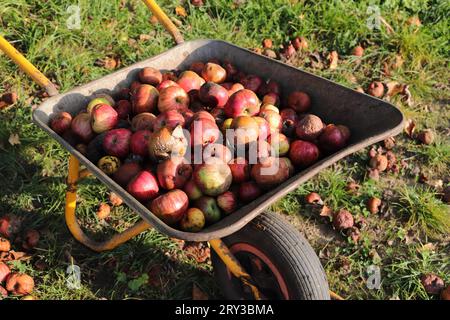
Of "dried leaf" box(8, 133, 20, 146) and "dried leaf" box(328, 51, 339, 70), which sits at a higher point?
"dried leaf" box(328, 51, 339, 70)

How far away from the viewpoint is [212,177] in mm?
2156

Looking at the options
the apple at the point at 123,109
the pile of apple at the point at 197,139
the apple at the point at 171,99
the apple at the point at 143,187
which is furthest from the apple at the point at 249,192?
the apple at the point at 123,109

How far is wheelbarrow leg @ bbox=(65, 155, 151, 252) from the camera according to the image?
2.44 meters

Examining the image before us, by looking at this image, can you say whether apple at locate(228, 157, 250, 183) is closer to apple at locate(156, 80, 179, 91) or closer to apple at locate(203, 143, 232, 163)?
apple at locate(203, 143, 232, 163)

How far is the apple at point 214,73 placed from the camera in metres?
2.87

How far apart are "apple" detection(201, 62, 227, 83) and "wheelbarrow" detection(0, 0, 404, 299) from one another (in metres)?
0.20

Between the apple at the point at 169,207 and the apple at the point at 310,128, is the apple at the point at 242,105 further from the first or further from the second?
the apple at the point at 169,207

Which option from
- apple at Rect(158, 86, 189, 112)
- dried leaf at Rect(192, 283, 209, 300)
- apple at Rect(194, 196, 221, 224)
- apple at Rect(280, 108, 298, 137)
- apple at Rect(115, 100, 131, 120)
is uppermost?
apple at Rect(158, 86, 189, 112)

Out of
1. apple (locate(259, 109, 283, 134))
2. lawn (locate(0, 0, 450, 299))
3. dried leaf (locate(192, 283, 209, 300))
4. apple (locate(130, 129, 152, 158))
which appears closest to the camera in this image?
apple (locate(130, 129, 152, 158))

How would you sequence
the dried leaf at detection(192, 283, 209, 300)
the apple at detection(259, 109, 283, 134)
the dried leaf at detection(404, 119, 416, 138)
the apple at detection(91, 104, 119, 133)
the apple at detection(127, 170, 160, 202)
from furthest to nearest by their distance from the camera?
1. the dried leaf at detection(404, 119, 416, 138)
2. the dried leaf at detection(192, 283, 209, 300)
3. the apple at detection(259, 109, 283, 134)
4. the apple at detection(91, 104, 119, 133)
5. the apple at detection(127, 170, 160, 202)

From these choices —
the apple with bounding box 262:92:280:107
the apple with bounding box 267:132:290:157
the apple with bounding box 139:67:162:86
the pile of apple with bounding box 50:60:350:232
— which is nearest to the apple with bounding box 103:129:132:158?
the pile of apple with bounding box 50:60:350:232

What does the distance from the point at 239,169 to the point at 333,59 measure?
2.64 metres

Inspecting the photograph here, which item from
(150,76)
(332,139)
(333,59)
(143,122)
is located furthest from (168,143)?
(333,59)

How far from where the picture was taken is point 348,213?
10.9ft
